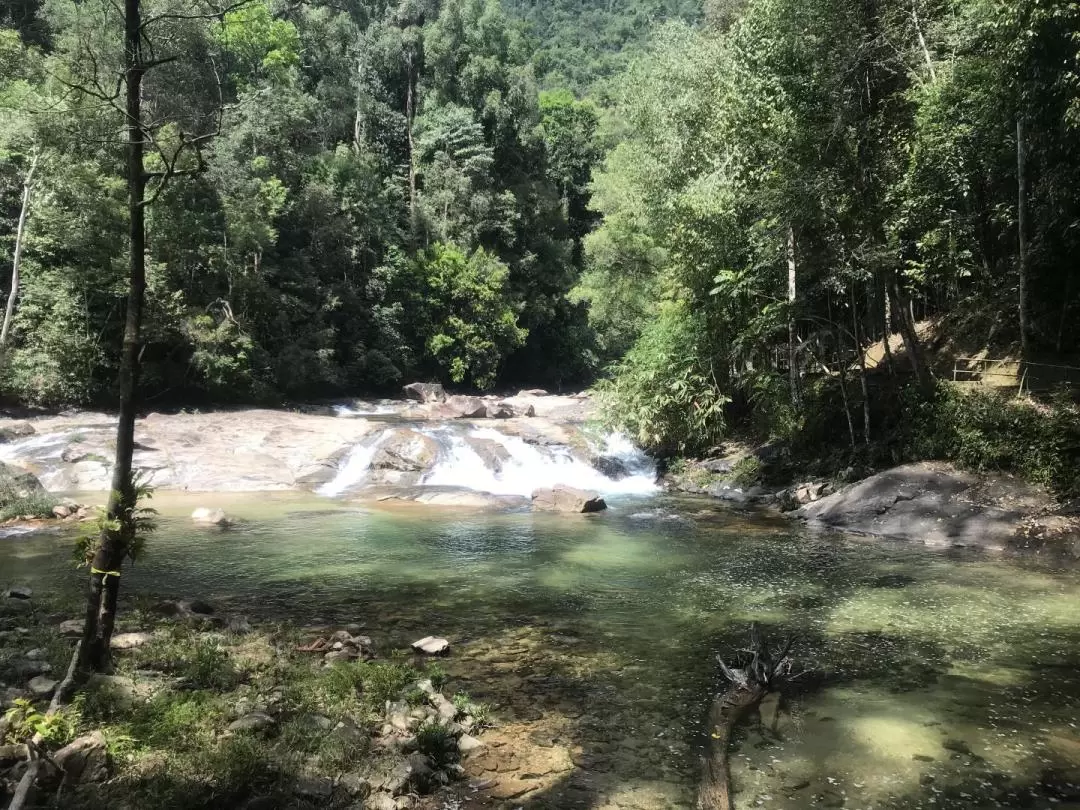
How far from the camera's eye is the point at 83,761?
441 cm

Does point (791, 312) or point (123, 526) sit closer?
point (123, 526)

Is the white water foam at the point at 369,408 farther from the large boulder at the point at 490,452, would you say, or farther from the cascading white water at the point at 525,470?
the large boulder at the point at 490,452

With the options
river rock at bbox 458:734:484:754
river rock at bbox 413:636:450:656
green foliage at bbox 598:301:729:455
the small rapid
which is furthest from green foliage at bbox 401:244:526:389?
river rock at bbox 458:734:484:754

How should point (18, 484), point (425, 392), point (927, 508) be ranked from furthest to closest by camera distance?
point (425, 392) → point (18, 484) → point (927, 508)

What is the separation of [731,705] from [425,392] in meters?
30.4

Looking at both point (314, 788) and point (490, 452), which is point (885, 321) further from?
point (314, 788)

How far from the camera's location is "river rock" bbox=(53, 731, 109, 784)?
434cm

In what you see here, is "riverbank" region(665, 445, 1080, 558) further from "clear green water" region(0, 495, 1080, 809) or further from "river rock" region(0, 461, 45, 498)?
"river rock" region(0, 461, 45, 498)

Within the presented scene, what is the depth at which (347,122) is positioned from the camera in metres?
43.1

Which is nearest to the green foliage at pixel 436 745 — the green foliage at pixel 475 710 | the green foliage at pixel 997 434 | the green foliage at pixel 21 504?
the green foliage at pixel 475 710

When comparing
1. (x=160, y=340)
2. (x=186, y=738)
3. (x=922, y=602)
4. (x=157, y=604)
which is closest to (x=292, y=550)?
(x=157, y=604)

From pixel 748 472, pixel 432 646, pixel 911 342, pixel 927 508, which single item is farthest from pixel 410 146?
pixel 432 646

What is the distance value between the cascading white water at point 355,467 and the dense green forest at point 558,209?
5138mm

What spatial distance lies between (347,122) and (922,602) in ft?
140
